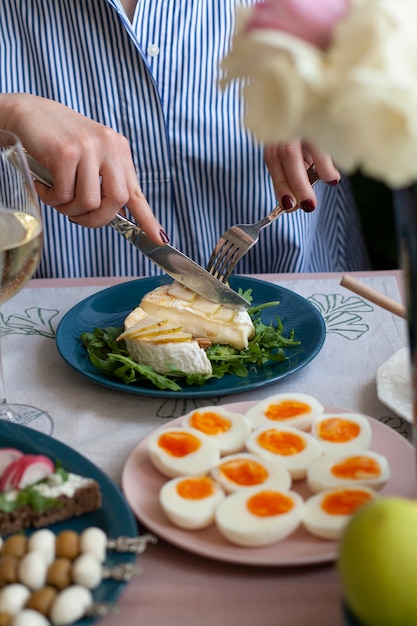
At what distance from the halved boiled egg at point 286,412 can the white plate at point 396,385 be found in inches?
4.5

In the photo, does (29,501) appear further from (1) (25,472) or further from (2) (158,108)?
(2) (158,108)

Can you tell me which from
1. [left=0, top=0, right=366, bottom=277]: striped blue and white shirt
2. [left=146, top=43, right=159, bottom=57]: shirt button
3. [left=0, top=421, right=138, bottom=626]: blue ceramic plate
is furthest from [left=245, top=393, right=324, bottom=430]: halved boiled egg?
[left=146, top=43, right=159, bottom=57]: shirt button

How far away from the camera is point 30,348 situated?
138 cm

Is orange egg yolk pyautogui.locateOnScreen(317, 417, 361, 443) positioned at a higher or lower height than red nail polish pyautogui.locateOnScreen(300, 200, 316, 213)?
lower

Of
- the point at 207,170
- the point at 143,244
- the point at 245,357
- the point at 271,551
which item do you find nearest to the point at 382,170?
the point at 271,551

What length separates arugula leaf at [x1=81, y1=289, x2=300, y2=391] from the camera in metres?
1.21

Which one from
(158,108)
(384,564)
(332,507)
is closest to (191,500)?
(332,507)

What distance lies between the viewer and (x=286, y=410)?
3.45ft

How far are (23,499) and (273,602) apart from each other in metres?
0.28

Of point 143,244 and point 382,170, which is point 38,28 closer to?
point 143,244

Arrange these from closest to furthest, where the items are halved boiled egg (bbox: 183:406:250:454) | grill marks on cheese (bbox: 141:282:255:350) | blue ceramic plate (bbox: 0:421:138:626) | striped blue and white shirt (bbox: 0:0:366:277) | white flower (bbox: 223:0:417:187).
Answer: white flower (bbox: 223:0:417:187), blue ceramic plate (bbox: 0:421:138:626), halved boiled egg (bbox: 183:406:250:454), grill marks on cheese (bbox: 141:282:255:350), striped blue and white shirt (bbox: 0:0:366:277)

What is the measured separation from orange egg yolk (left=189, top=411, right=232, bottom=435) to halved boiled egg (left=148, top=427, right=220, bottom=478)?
2cm

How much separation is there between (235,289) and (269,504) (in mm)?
738

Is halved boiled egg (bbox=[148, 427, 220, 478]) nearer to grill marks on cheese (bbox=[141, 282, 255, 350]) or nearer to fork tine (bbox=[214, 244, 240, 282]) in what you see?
grill marks on cheese (bbox=[141, 282, 255, 350])
